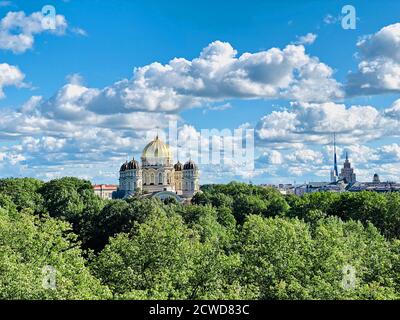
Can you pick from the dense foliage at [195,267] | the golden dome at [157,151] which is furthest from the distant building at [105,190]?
the dense foliage at [195,267]

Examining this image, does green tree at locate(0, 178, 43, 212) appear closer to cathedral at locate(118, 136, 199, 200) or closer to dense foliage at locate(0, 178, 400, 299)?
dense foliage at locate(0, 178, 400, 299)

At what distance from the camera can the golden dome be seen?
522ft

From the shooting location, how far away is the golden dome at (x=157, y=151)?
159087 millimetres

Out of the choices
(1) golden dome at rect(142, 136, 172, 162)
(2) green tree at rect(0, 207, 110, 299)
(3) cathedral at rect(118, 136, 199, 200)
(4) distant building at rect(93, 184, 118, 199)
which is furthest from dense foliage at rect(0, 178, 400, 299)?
(4) distant building at rect(93, 184, 118, 199)

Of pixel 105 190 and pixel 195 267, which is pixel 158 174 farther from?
pixel 195 267

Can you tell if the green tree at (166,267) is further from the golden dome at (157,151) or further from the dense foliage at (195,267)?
the golden dome at (157,151)

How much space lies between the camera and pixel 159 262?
27.4 m

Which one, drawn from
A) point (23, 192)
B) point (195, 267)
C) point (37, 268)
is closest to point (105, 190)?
point (23, 192)

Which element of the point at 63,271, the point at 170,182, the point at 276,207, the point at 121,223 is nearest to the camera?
the point at 63,271

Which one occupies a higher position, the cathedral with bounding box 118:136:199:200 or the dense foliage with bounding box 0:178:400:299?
the cathedral with bounding box 118:136:199:200
